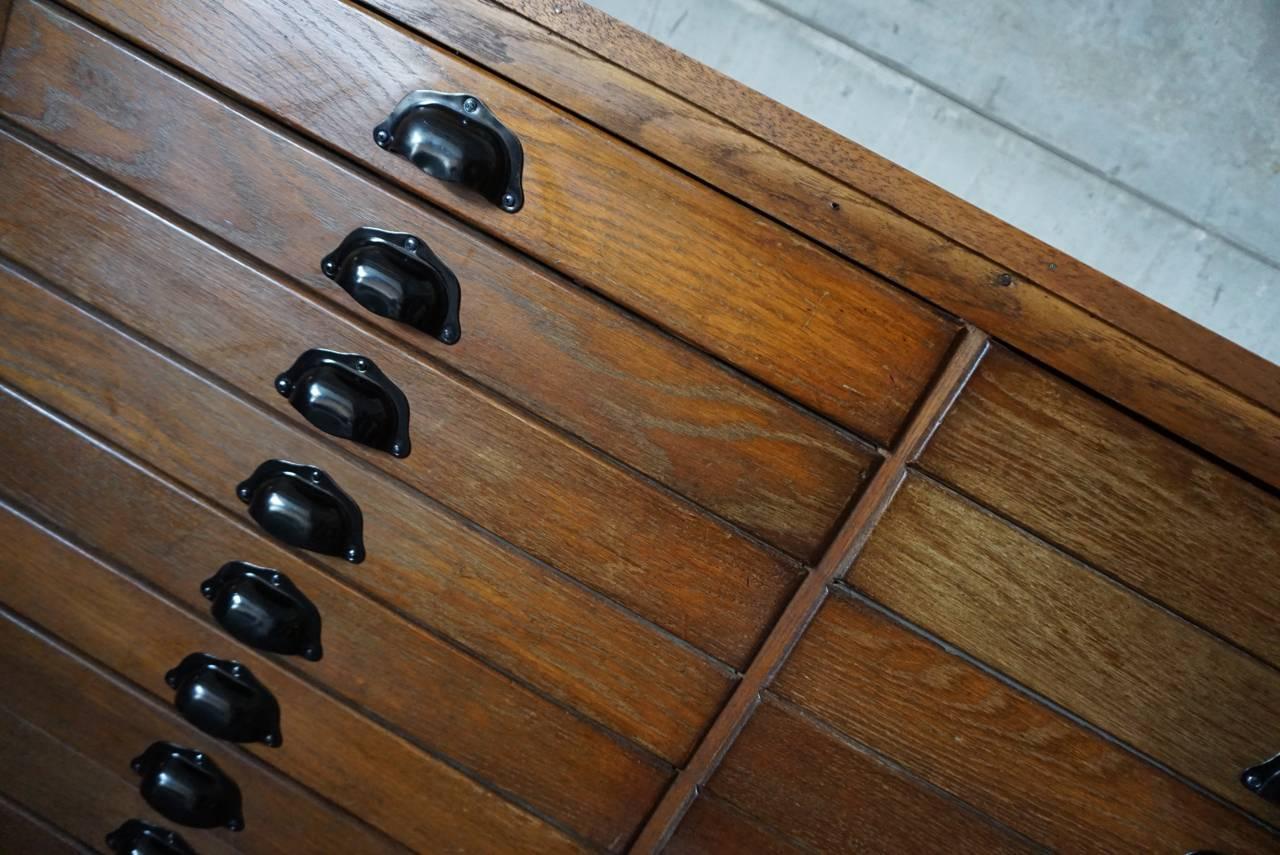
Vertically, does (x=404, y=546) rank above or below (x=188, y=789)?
above

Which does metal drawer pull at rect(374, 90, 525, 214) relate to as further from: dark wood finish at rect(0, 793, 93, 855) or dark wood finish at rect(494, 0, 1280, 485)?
dark wood finish at rect(0, 793, 93, 855)

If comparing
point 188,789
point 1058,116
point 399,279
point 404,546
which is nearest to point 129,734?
point 188,789

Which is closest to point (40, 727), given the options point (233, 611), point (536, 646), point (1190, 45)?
point (233, 611)

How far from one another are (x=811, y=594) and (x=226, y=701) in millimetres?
691

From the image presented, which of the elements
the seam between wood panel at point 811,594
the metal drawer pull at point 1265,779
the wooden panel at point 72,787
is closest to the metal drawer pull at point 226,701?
the wooden panel at point 72,787

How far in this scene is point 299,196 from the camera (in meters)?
1.22

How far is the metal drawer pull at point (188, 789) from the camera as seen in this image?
1438mm

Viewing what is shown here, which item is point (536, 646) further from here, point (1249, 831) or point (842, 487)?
point (1249, 831)

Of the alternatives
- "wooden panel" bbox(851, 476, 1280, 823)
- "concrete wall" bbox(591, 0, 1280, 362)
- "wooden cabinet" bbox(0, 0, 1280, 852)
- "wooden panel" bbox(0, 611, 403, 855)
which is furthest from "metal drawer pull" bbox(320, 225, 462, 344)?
"concrete wall" bbox(591, 0, 1280, 362)

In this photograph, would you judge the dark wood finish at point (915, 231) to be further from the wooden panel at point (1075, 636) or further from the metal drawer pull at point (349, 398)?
the metal drawer pull at point (349, 398)

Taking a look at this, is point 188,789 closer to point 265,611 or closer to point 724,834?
point 265,611

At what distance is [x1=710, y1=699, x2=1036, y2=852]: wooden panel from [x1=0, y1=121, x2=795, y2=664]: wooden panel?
9 cm

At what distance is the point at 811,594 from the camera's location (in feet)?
3.88

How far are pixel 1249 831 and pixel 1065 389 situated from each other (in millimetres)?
492
